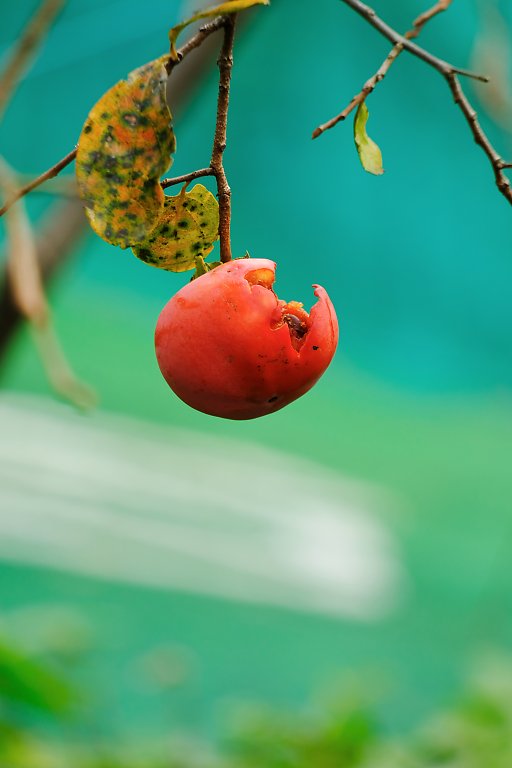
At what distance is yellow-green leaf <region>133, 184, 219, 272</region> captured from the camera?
483mm

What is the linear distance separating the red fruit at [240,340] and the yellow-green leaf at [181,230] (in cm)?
3

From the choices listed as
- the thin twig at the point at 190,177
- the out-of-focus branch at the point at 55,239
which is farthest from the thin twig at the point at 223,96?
the out-of-focus branch at the point at 55,239

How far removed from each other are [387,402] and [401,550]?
645 millimetres

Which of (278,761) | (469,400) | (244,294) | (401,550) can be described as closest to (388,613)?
(401,550)

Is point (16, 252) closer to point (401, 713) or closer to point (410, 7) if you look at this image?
point (401, 713)

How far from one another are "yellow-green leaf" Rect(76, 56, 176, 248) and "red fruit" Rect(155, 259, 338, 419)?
0.17 ft

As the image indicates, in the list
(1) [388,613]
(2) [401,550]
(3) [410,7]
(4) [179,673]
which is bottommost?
(4) [179,673]

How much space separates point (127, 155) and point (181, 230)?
88 millimetres

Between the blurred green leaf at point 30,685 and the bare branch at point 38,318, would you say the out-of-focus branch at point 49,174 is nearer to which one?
the bare branch at point 38,318

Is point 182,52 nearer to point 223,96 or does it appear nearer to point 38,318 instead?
point 223,96

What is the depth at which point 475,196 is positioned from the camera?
343 centimetres

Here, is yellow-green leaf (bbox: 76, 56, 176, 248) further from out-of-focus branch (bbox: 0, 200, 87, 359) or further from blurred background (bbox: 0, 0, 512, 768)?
blurred background (bbox: 0, 0, 512, 768)

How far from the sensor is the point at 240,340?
0.45 meters

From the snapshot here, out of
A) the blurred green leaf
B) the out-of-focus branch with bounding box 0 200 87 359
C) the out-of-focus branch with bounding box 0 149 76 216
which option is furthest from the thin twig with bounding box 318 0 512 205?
the out-of-focus branch with bounding box 0 200 87 359
